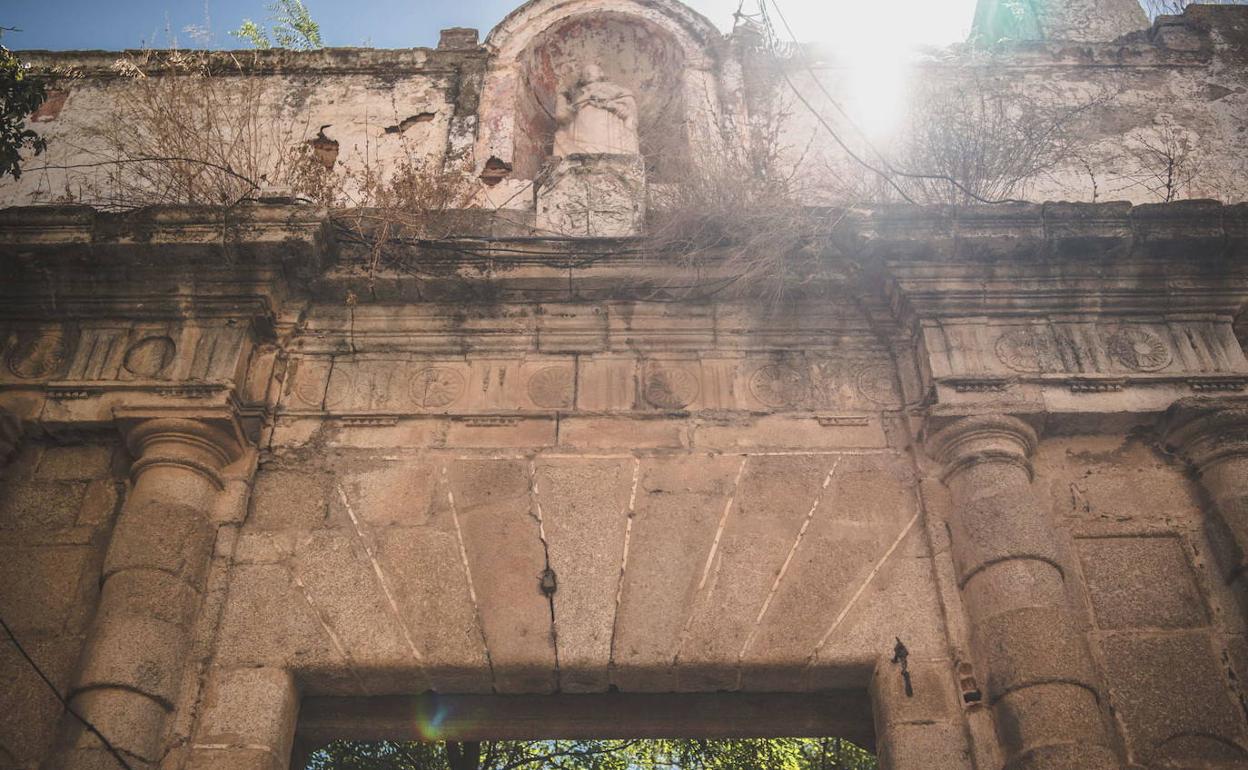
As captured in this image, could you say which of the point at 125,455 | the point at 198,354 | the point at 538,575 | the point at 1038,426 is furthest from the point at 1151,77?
the point at 125,455

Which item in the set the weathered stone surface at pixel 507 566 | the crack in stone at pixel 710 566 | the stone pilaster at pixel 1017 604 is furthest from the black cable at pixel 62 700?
the stone pilaster at pixel 1017 604

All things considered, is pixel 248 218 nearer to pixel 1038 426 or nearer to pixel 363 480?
pixel 363 480

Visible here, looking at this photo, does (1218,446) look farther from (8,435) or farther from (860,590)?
(8,435)

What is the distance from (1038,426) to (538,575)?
79.5 inches

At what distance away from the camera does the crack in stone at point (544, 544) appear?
3.80 meters

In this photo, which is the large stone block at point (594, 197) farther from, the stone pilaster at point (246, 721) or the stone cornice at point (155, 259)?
the stone pilaster at point (246, 721)

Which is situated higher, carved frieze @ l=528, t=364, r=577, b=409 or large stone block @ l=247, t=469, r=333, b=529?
carved frieze @ l=528, t=364, r=577, b=409

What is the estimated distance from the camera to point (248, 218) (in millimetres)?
4465

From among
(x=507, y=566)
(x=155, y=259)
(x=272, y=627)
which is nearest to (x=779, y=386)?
(x=507, y=566)

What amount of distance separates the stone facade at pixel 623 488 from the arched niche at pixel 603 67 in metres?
1.14

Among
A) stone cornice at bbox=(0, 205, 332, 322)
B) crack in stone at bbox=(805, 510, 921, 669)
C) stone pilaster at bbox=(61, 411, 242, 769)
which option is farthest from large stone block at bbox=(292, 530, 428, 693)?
crack in stone at bbox=(805, 510, 921, 669)

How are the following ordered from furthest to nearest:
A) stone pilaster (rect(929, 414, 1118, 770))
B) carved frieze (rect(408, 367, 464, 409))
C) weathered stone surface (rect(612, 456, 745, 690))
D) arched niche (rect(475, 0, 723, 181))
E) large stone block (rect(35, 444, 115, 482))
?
arched niche (rect(475, 0, 723, 181)) → carved frieze (rect(408, 367, 464, 409)) → large stone block (rect(35, 444, 115, 482)) → weathered stone surface (rect(612, 456, 745, 690)) → stone pilaster (rect(929, 414, 1118, 770))

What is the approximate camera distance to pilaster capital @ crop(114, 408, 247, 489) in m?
4.11

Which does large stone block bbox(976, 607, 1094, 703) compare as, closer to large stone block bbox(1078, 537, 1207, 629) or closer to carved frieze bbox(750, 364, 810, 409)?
large stone block bbox(1078, 537, 1207, 629)
